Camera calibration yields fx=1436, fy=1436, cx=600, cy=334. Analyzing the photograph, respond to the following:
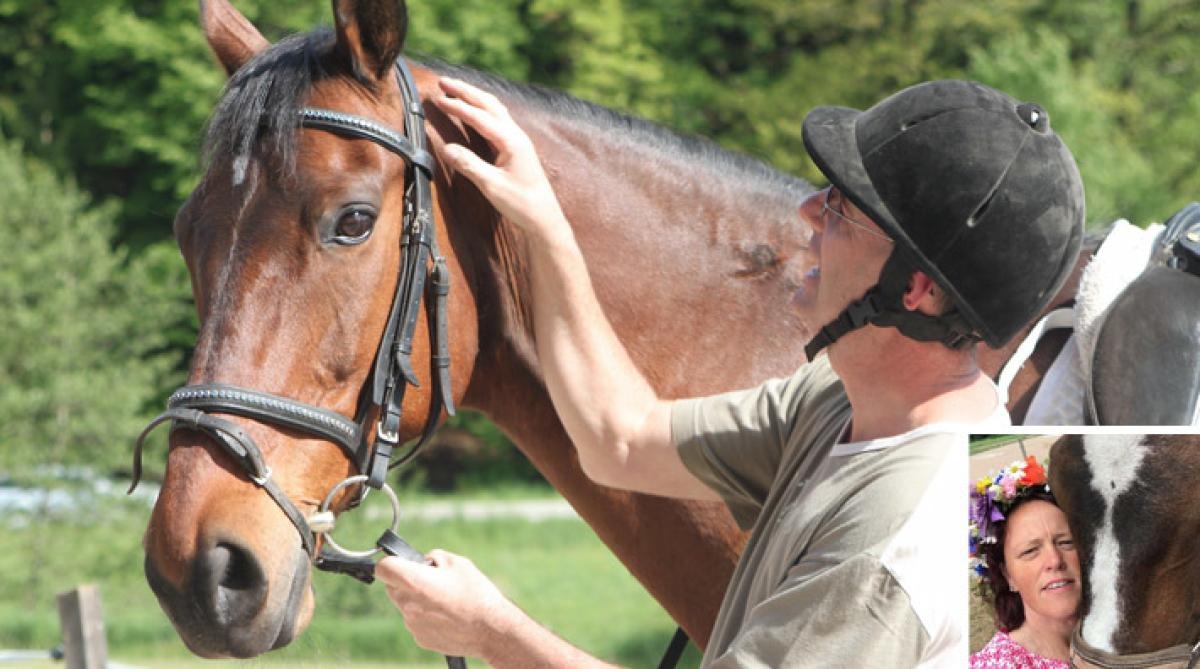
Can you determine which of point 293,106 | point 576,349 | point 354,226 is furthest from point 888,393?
point 293,106

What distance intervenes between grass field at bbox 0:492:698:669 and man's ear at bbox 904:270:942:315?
8939mm

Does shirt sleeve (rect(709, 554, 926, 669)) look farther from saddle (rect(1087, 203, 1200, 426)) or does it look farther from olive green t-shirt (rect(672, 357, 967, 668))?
saddle (rect(1087, 203, 1200, 426))

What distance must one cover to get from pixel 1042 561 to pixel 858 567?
24 cm

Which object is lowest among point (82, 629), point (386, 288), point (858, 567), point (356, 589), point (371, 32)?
point (356, 589)

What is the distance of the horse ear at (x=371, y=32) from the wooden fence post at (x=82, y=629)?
14.4 feet

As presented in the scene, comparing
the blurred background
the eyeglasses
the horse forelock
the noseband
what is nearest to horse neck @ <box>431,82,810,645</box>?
the noseband

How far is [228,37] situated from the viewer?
10.3 feet

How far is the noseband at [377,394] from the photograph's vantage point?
8.52 ft

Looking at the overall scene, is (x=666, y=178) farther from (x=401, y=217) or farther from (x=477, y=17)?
(x=477, y=17)

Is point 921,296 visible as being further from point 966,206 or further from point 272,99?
point 272,99

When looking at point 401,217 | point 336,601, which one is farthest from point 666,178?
point 336,601

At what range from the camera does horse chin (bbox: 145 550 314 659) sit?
8.32 feet

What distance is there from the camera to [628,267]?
3119 millimetres

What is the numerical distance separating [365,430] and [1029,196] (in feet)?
4.52
